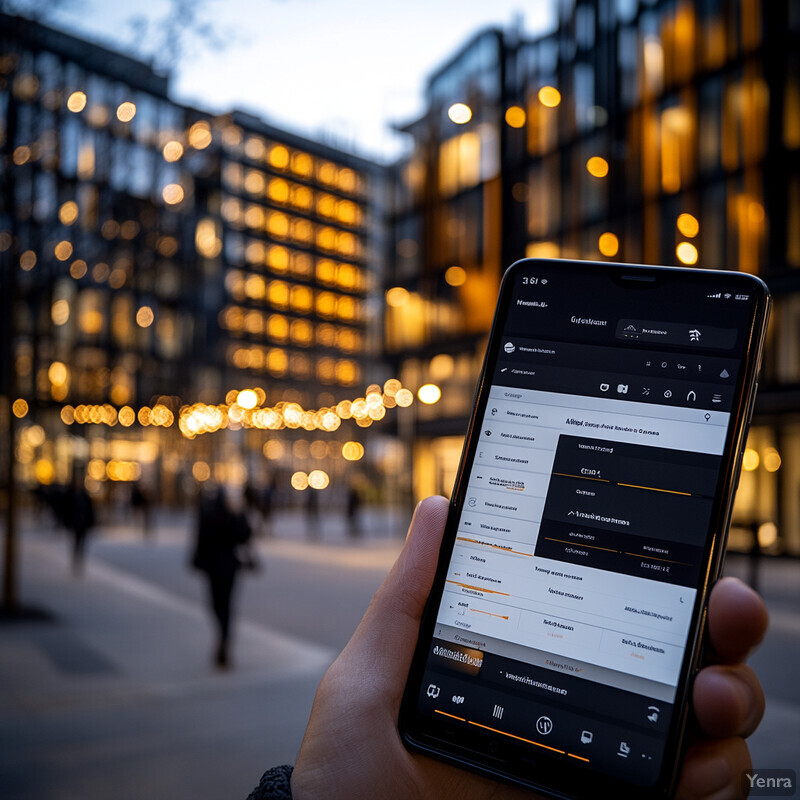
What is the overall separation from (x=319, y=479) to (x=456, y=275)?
3927 centimetres

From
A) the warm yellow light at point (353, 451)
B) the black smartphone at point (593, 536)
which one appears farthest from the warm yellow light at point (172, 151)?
the warm yellow light at point (353, 451)

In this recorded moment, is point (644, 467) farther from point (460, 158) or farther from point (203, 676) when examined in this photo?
point (460, 158)

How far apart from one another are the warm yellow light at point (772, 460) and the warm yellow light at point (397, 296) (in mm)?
18878

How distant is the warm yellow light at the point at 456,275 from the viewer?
111 ft

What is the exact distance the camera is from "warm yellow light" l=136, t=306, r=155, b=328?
5018cm

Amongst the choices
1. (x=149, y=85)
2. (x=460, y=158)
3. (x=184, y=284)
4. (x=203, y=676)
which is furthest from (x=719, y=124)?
(x=203, y=676)

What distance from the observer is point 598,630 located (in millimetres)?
1854

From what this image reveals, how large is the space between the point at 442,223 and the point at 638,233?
1002 cm

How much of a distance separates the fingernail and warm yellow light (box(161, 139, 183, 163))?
9985 millimetres

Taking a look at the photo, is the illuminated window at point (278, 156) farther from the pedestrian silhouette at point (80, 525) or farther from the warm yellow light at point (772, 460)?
the warm yellow light at point (772, 460)

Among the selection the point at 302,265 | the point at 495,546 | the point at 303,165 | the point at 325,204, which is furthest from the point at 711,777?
the point at 325,204

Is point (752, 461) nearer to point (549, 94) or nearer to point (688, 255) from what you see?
point (688, 255)

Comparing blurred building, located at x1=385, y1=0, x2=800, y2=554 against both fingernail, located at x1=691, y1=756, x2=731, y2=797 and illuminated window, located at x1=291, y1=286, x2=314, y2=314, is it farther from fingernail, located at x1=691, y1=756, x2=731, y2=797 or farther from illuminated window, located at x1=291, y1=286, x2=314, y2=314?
illuminated window, located at x1=291, y1=286, x2=314, y2=314
